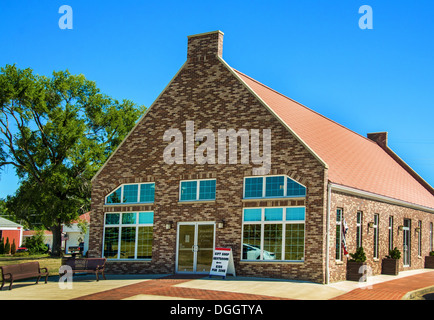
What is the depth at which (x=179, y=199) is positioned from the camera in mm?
22875

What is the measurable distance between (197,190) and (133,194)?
358cm

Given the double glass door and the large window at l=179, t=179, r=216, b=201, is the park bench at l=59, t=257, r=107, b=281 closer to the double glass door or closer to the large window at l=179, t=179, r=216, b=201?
the double glass door

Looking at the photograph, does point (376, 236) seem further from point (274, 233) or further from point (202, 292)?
point (202, 292)

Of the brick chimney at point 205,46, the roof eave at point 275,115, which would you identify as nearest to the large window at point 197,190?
the roof eave at point 275,115

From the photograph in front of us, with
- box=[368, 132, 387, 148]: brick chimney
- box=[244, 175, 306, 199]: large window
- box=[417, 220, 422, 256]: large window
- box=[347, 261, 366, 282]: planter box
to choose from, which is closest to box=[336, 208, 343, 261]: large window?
box=[347, 261, 366, 282]: planter box

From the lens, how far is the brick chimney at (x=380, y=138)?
3697 centimetres

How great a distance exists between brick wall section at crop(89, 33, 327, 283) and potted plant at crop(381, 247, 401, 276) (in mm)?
6542

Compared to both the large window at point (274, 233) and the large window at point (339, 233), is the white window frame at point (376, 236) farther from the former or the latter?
the large window at point (274, 233)

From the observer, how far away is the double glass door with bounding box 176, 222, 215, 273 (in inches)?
862

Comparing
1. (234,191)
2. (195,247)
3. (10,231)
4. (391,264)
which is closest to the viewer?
(234,191)

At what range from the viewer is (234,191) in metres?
21.4

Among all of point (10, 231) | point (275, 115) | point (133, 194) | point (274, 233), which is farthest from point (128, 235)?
point (10, 231)

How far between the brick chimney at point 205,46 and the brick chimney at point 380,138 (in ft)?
59.9

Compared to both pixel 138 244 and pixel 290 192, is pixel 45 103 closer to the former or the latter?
pixel 138 244
